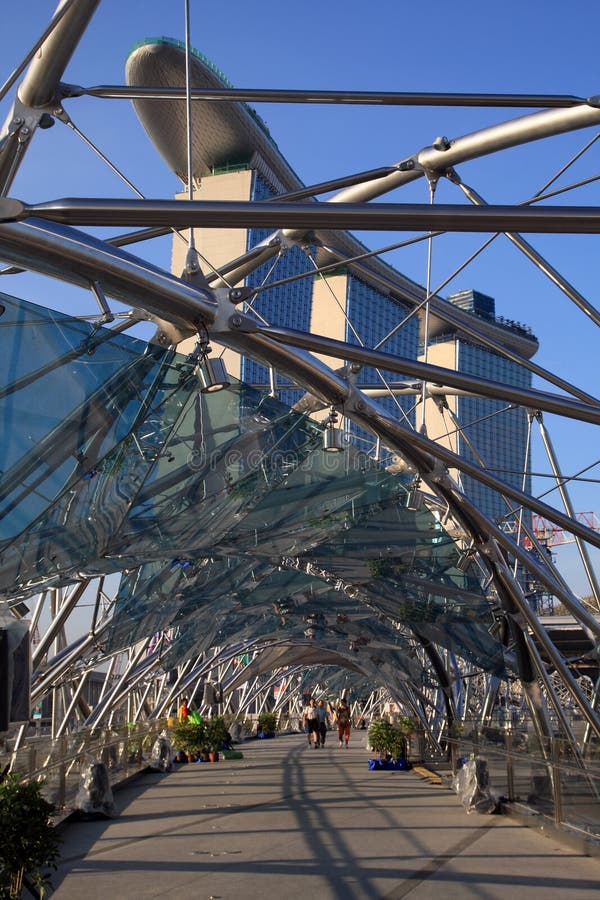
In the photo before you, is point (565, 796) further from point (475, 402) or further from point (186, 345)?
point (475, 402)

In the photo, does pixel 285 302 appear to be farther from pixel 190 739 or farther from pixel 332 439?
pixel 332 439

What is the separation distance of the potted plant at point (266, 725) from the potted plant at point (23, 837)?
5702cm

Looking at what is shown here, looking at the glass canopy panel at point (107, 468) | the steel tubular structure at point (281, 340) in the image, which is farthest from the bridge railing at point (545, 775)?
the glass canopy panel at point (107, 468)

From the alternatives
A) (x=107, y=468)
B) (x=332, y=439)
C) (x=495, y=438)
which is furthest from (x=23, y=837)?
(x=495, y=438)

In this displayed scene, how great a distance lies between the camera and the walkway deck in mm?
12414

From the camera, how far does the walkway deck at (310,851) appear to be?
12.4 m

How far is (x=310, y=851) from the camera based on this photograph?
15492 millimetres

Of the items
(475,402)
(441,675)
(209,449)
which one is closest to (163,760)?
(441,675)

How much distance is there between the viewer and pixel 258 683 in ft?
286

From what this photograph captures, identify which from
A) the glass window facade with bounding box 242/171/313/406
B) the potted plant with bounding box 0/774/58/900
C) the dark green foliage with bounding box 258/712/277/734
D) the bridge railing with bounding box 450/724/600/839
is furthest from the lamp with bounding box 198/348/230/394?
the dark green foliage with bounding box 258/712/277/734

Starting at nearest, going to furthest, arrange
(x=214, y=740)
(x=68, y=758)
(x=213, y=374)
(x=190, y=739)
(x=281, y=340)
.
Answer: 1. (x=213, y=374)
2. (x=281, y=340)
3. (x=68, y=758)
4. (x=190, y=739)
5. (x=214, y=740)

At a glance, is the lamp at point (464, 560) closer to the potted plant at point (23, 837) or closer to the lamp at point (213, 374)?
the lamp at point (213, 374)

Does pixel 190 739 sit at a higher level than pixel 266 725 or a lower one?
lower

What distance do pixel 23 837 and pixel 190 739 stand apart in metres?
26.9
